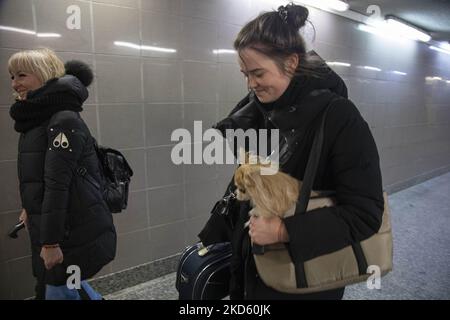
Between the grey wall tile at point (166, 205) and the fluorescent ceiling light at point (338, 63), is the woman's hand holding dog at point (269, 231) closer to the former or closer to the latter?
the grey wall tile at point (166, 205)

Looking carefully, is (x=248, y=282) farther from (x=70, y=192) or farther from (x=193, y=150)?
(x=193, y=150)

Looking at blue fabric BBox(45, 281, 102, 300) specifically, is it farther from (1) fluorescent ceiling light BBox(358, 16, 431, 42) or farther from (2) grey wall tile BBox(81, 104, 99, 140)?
(1) fluorescent ceiling light BBox(358, 16, 431, 42)

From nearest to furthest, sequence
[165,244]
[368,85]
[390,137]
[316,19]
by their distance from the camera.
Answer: [165,244]
[316,19]
[368,85]
[390,137]

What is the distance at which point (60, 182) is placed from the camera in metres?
1.41

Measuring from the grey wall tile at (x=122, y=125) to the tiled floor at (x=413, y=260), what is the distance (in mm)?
1034

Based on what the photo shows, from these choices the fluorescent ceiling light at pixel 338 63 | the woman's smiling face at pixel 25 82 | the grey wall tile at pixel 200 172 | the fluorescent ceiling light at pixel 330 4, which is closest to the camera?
the woman's smiling face at pixel 25 82

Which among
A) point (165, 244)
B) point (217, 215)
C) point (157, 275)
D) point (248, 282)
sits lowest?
point (157, 275)

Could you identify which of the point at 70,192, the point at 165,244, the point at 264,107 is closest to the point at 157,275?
the point at 165,244

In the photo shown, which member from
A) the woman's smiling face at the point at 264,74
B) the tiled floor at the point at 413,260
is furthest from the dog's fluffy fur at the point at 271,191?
the tiled floor at the point at 413,260

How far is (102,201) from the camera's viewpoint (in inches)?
62.3

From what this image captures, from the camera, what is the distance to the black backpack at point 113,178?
1.66 metres

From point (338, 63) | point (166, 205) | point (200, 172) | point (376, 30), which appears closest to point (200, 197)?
point (200, 172)

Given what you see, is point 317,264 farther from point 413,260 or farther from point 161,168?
point 413,260

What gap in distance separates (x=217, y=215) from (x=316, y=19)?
9.54 ft
